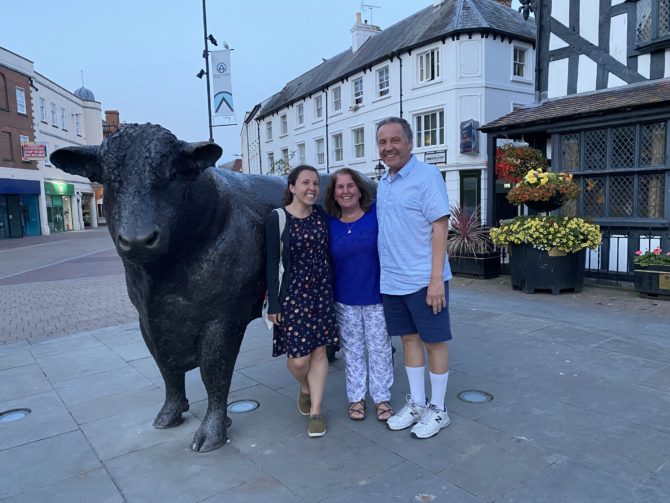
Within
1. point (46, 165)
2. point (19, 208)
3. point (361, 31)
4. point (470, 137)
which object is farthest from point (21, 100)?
point (470, 137)

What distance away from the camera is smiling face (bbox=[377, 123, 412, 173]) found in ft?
9.80

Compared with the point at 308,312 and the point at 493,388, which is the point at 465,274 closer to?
the point at 493,388

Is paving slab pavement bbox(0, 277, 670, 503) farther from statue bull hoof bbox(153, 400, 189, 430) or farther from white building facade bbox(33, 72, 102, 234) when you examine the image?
white building facade bbox(33, 72, 102, 234)

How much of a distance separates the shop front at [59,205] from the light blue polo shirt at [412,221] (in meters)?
30.6

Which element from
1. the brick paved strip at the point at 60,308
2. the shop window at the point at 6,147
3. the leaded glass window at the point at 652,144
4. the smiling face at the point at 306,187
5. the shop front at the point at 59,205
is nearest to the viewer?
the smiling face at the point at 306,187

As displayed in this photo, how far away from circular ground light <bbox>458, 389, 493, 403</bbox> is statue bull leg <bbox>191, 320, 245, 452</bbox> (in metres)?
1.72

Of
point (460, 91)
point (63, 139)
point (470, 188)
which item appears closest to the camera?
point (460, 91)

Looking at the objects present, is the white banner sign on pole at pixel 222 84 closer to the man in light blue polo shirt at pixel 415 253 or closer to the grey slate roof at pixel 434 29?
the grey slate roof at pixel 434 29

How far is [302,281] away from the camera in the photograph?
3049mm

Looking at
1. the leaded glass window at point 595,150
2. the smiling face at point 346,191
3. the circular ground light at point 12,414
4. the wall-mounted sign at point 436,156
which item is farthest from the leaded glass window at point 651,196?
the wall-mounted sign at point 436,156

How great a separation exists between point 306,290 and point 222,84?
1046 centimetres

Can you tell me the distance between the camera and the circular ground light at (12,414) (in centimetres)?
360

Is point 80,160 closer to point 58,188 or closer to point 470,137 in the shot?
point 470,137

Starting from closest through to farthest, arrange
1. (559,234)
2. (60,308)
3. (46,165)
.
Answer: (559,234) < (60,308) < (46,165)
